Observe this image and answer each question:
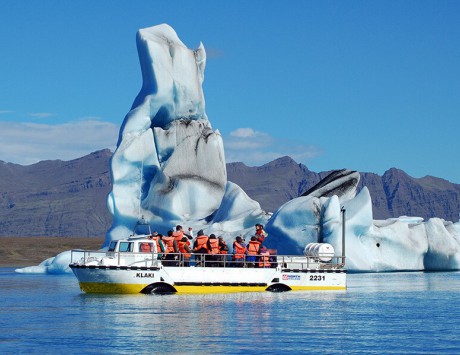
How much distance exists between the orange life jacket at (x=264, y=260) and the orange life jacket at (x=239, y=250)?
0.59 metres

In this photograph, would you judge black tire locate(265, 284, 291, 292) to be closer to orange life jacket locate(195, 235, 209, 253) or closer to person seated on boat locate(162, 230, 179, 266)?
orange life jacket locate(195, 235, 209, 253)

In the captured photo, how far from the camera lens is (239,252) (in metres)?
27.2

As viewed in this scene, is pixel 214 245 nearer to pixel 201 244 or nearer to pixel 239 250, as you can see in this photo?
pixel 201 244

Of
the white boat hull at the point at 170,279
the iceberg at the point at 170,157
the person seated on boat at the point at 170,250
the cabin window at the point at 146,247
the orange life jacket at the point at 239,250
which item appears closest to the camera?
the white boat hull at the point at 170,279

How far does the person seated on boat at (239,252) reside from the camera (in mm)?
26938

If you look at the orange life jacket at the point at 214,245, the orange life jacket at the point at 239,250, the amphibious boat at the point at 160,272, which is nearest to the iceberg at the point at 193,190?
the amphibious boat at the point at 160,272

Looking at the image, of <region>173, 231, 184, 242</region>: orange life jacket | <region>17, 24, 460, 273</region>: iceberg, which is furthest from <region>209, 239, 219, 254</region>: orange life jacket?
<region>17, 24, 460, 273</region>: iceberg

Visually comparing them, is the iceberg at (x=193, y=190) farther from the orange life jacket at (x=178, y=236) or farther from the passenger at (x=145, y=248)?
the passenger at (x=145, y=248)

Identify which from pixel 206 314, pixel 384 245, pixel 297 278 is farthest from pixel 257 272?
pixel 384 245

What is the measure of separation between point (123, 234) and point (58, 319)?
73.3 ft

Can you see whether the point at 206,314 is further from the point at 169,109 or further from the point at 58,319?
the point at 169,109

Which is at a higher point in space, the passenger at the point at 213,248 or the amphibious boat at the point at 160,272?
the passenger at the point at 213,248

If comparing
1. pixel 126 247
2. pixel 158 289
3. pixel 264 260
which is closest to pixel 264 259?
pixel 264 260

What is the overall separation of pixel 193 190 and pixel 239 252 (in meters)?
17.0
